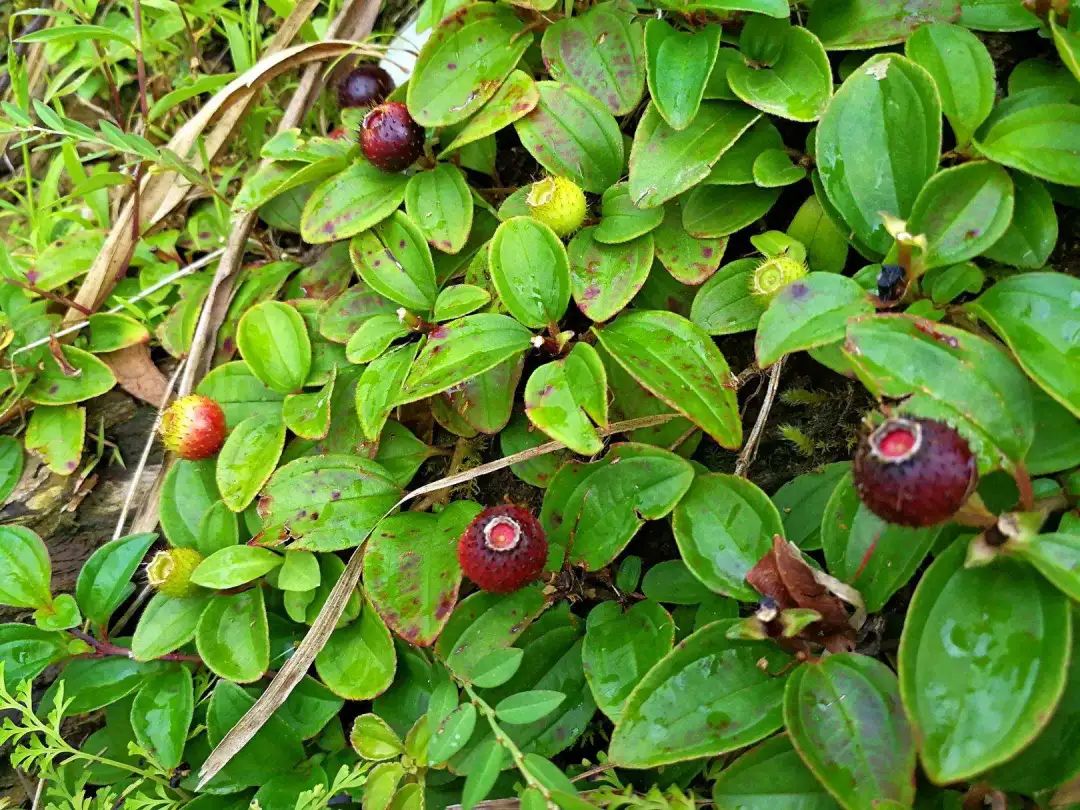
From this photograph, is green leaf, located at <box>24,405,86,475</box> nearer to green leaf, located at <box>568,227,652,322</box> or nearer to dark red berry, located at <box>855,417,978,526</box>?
green leaf, located at <box>568,227,652,322</box>

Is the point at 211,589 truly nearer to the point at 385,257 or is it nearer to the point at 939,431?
the point at 385,257

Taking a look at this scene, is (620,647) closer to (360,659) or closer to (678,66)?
(360,659)

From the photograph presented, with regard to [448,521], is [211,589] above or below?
below

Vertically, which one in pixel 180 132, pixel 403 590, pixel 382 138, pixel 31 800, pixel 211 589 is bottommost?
pixel 31 800

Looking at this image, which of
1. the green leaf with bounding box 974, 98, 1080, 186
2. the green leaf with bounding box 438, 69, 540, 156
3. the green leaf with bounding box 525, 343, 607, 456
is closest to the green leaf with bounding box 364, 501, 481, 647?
the green leaf with bounding box 525, 343, 607, 456

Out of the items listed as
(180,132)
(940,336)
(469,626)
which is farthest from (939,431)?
(180,132)
